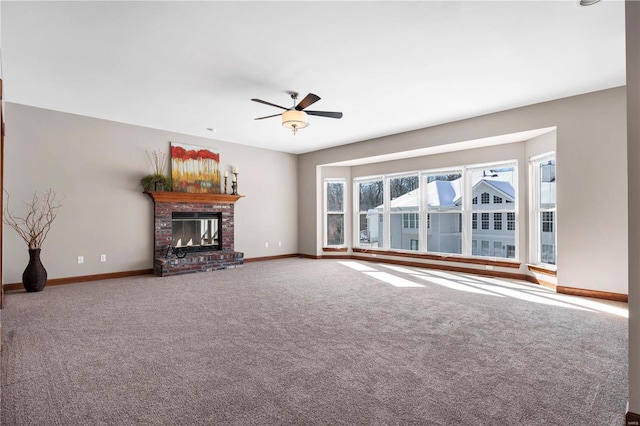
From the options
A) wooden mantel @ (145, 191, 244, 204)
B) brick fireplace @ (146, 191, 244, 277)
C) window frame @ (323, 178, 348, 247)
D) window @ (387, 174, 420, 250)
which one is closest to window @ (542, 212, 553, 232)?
window @ (387, 174, 420, 250)

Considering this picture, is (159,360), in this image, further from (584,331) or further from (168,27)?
(584,331)

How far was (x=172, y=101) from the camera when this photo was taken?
5.03 metres

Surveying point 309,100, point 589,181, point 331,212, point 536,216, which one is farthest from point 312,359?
point 331,212

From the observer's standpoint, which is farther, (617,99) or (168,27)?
(617,99)

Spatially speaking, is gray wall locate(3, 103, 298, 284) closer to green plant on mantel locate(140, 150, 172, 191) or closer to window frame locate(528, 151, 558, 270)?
green plant on mantel locate(140, 150, 172, 191)

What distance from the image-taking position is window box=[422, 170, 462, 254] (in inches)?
274

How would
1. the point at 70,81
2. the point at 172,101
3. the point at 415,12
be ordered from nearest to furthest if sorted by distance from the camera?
the point at 415,12, the point at 70,81, the point at 172,101

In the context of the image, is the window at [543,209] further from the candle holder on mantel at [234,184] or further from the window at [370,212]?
the candle holder on mantel at [234,184]

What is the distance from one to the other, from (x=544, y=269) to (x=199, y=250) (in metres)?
6.37

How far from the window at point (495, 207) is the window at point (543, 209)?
1.13 ft

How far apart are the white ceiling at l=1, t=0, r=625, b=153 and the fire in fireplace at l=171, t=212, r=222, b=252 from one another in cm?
224

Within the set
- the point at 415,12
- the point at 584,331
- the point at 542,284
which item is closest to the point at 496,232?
the point at 542,284

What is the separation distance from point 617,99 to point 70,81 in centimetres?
701

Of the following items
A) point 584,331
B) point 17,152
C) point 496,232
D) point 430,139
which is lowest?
point 584,331
